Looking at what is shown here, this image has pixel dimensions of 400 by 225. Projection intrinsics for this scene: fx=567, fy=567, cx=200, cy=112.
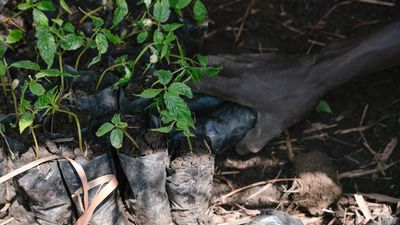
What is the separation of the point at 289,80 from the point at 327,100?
1.09 feet

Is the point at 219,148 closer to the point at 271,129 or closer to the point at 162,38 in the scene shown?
the point at 271,129

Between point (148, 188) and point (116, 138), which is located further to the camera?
point (148, 188)

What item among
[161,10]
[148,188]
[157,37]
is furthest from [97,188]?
[161,10]

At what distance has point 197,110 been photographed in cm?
274

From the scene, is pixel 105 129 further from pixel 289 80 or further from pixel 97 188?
pixel 289 80

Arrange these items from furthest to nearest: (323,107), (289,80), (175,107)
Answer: (323,107) → (289,80) → (175,107)

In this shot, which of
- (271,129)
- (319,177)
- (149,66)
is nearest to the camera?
(149,66)

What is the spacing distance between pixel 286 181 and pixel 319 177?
183 millimetres

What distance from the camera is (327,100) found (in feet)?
9.68

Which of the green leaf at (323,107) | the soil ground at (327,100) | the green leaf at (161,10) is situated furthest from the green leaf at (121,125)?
the green leaf at (323,107)

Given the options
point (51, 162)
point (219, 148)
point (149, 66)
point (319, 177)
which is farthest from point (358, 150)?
point (51, 162)

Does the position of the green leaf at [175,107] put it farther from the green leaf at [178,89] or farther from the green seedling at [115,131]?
the green seedling at [115,131]

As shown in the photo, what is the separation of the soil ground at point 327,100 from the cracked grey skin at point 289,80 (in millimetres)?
111

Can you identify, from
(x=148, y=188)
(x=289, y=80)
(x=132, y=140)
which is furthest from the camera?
(x=289, y=80)
